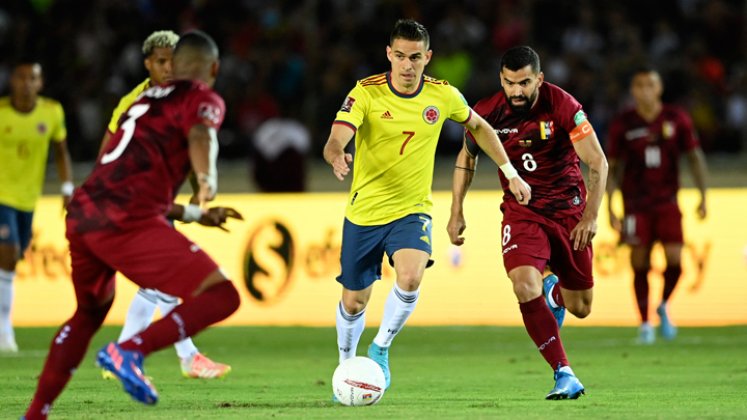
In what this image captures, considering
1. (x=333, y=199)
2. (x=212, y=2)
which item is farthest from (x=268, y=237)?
(x=212, y=2)

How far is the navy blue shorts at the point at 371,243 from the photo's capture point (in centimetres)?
902

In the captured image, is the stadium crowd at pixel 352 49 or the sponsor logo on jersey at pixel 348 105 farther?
the stadium crowd at pixel 352 49

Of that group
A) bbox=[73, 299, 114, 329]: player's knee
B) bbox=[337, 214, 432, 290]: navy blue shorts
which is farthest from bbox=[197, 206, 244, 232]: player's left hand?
bbox=[337, 214, 432, 290]: navy blue shorts

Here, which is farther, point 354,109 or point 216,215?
point 354,109

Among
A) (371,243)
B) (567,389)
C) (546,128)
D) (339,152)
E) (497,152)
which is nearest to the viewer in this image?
(339,152)

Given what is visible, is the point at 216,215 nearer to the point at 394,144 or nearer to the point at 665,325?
the point at 394,144

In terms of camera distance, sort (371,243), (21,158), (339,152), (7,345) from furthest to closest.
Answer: (21,158) < (7,345) < (371,243) < (339,152)

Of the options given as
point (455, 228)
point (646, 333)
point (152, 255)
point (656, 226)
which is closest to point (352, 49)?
point (656, 226)

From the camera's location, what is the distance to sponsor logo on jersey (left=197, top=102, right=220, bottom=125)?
21.5 ft

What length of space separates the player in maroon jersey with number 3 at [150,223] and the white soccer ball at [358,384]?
5.56ft

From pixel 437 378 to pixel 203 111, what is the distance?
4.48 m

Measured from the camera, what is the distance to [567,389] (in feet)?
27.2

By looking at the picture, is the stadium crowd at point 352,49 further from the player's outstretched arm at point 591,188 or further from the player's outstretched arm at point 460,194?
the player's outstretched arm at point 591,188

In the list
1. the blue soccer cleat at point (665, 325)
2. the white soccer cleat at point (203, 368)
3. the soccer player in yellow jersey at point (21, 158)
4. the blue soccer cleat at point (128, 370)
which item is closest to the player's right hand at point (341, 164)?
the blue soccer cleat at point (128, 370)
